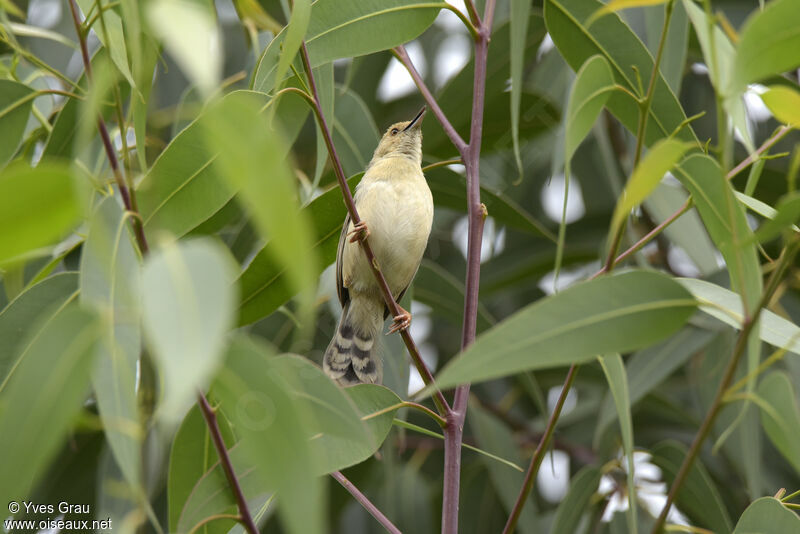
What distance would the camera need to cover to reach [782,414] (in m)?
1.32

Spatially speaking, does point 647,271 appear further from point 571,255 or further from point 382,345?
point 571,255

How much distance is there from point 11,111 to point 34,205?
967 millimetres

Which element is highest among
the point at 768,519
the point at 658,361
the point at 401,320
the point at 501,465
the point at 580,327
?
the point at 580,327

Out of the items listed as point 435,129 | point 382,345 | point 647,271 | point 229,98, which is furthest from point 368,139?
point 229,98

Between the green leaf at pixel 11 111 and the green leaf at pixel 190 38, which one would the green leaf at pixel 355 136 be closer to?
the green leaf at pixel 11 111

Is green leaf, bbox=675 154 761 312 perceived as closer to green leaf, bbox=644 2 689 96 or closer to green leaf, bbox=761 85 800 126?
green leaf, bbox=761 85 800 126

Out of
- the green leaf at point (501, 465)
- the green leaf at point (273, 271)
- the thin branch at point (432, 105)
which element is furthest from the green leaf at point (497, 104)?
the green leaf at point (501, 465)

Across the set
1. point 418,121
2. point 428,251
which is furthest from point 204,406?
point 428,251

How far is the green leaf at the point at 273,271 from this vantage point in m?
2.03

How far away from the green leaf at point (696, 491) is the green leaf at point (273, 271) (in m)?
1.20

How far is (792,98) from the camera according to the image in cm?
123

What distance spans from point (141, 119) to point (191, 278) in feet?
2.66

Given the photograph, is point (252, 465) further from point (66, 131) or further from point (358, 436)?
point (66, 131)

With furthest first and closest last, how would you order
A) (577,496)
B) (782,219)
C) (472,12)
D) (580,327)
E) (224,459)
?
(577,496) < (472,12) < (224,459) < (580,327) < (782,219)
